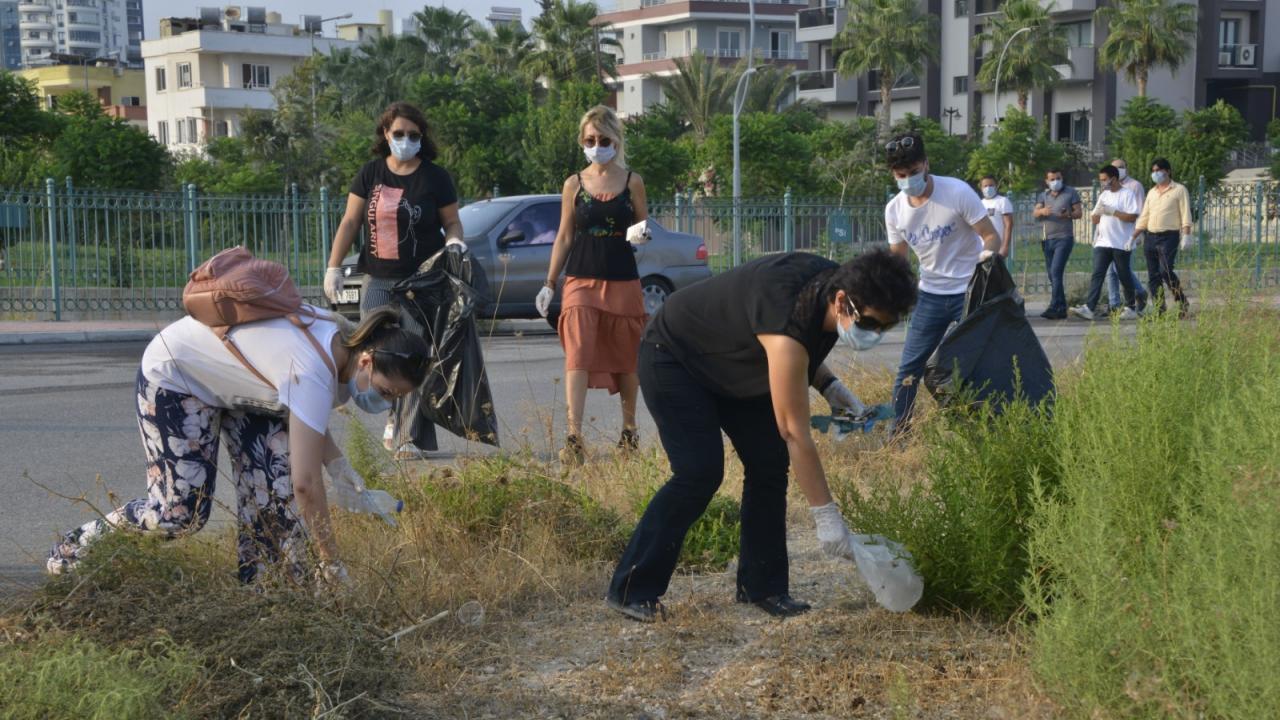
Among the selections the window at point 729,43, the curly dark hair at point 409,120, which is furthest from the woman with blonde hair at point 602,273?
the window at point 729,43

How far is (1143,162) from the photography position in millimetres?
39875

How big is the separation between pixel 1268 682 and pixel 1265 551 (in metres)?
0.34

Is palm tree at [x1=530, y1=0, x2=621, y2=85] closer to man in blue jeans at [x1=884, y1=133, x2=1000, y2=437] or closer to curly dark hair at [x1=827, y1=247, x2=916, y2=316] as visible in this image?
man in blue jeans at [x1=884, y1=133, x2=1000, y2=437]

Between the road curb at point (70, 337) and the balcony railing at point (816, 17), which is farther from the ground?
the balcony railing at point (816, 17)

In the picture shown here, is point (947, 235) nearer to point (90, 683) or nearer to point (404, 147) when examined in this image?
point (404, 147)

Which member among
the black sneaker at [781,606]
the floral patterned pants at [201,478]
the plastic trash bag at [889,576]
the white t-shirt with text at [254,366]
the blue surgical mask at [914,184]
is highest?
the blue surgical mask at [914,184]

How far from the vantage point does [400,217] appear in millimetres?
7223

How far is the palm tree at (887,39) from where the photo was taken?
60.3 m

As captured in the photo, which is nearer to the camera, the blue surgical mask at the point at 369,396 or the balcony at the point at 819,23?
the blue surgical mask at the point at 369,396

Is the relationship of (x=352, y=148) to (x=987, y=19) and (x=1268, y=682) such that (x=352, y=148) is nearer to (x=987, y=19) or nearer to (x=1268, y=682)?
(x=987, y=19)

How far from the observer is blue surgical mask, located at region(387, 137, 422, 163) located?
7219mm

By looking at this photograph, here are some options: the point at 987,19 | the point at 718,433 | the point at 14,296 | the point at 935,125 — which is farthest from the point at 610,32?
the point at 718,433

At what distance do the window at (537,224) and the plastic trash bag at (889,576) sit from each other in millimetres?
11315

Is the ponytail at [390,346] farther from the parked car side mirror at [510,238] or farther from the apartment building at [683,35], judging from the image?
the apartment building at [683,35]
